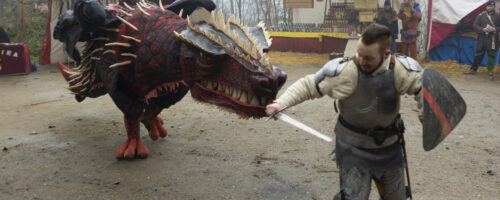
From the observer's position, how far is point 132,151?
3889mm

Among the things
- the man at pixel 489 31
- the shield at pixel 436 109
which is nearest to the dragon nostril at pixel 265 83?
the shield at pixel 436 109

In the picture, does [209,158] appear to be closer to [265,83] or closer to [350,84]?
[265,83]

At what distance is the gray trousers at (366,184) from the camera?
222 cm

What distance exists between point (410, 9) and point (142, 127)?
26.7ft

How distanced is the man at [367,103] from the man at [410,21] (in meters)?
9.01

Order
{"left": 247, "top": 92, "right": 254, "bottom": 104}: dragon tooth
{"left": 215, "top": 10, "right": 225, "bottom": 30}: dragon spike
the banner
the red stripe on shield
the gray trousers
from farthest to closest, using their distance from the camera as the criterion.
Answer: the banner, {"left": 215, "top": 10, "right": 225, "bottom": 30}: dragon spike, {"left": 247, "top": 92, "right": 254, "bottom": 104}: dragon tooth, the gray trousers, the red stripe on shield

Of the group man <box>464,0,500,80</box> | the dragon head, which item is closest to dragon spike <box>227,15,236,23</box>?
the dragon head

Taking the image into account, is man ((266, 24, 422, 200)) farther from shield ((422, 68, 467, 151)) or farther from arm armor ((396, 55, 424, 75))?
shield ((422, 68, 467, 151))

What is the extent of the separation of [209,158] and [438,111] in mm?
2418

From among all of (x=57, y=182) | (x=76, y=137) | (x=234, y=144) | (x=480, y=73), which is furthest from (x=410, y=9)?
(x=57, y=182)

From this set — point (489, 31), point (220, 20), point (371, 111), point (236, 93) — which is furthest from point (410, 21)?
point (371, 111)

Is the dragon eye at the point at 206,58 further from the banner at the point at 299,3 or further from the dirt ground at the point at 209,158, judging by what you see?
the banner at the point at 299,3

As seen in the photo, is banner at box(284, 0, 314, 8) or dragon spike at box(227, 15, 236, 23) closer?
dragon spike at box(227, 15, 236, 23)

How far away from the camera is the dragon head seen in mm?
2514
